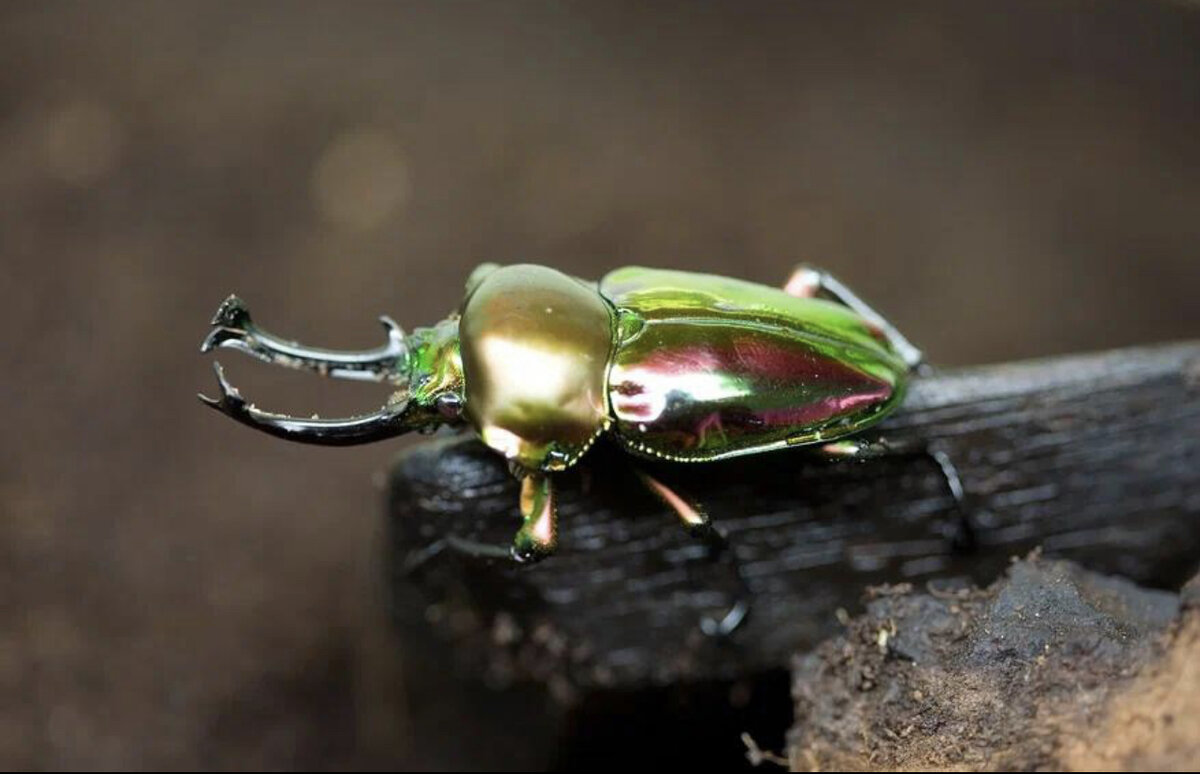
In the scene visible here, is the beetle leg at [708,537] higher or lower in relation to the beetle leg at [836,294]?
lower

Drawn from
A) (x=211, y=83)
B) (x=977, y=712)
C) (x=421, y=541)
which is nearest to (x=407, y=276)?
(x=211, y=83)

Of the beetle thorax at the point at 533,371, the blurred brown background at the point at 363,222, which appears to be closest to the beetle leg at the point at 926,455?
the beetle thorax at the point at 533,371

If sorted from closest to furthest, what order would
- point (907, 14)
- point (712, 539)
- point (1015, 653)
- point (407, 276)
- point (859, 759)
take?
point (1015, 653) < point (859, 759) < point (712, 539) < point (407, 276) < point (907, 14)

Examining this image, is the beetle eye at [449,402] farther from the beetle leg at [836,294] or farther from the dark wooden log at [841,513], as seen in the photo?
the beetle leg at [836,294]

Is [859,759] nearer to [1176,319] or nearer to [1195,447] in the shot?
[1195,447]

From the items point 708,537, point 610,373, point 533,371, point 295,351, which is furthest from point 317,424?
point 708,537

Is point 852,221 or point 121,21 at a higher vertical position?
point 121,21

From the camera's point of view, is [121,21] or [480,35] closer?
[121,21]
